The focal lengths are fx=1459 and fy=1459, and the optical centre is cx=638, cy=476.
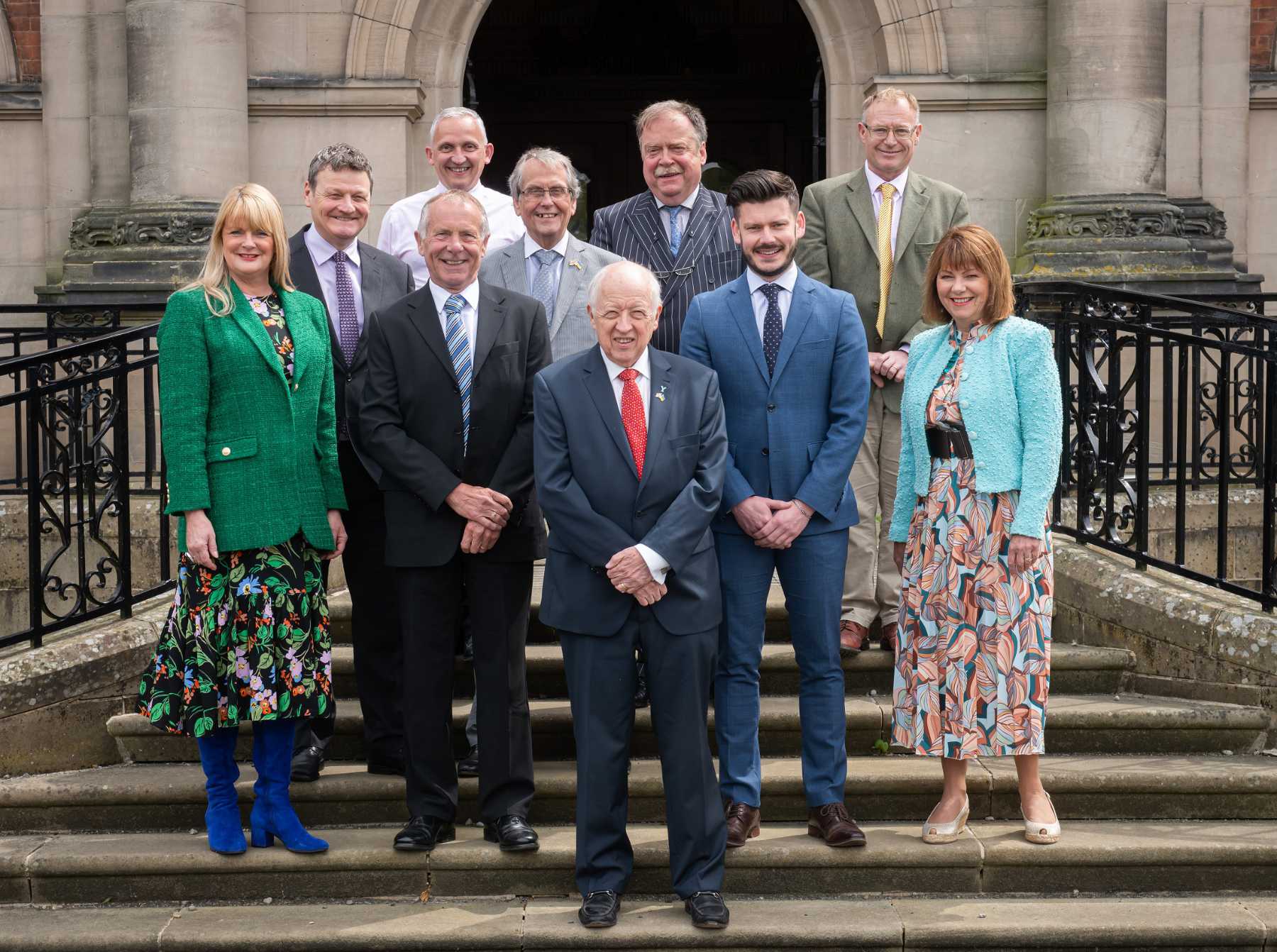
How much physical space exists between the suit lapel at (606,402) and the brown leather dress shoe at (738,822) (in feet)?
3.71

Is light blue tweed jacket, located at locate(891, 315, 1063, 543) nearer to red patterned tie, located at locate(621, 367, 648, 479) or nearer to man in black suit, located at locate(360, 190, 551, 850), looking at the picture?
red patterned tie, located at locate(621, 367, 648, 479)

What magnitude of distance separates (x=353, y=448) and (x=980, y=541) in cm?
205

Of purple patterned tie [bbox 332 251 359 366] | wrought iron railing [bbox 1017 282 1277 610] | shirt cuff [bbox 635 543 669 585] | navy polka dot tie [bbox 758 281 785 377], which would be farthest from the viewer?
wrought iron railing [bbox 1017 282 1277 610]

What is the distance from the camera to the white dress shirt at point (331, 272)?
16.5ft

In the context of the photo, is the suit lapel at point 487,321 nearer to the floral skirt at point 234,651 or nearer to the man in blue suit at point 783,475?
the man in blue suit at point 783,475

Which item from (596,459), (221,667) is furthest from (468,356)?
(221,667)

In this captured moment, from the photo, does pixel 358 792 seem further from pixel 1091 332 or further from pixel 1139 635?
pixel 1091 332

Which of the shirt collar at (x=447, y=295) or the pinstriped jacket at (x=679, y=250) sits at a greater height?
the pinstriped jacket at (x=679, y=250)

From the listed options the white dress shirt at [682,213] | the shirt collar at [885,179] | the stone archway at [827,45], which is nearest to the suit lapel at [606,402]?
the white dress shirt at [682,213]

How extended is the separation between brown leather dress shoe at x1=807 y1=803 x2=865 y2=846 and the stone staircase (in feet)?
0.14

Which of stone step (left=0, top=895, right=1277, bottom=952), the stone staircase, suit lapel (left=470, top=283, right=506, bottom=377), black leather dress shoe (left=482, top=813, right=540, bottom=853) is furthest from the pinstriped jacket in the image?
stone step (left=0, top=895, right=1277, bottom=952)

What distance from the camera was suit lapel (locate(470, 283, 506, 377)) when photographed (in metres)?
4.61

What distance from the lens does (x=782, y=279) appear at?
4668 millimetres

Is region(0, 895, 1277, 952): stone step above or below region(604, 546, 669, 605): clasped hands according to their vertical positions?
below
